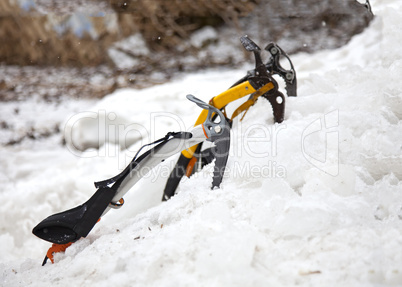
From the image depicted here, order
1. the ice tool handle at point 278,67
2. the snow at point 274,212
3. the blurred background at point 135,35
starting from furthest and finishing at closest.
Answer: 1. the blurred background at point 135,35
2. the ice tool handle at point 278,67
3. the snow at point 274,212

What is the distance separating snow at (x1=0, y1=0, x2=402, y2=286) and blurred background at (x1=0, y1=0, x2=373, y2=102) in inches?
127

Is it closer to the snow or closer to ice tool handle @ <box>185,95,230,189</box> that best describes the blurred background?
the snow

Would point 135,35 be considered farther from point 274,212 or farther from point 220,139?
point 274,212

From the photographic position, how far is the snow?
3.20 ft

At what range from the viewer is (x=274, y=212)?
1158 mm

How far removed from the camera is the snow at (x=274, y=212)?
976mm

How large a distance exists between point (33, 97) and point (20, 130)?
3.50 ft

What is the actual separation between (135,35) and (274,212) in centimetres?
529

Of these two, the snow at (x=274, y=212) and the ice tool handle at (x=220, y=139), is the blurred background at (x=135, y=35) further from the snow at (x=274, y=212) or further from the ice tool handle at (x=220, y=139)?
the ice tool handle at (x=220, y=139)

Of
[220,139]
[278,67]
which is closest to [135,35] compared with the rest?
[278,67]

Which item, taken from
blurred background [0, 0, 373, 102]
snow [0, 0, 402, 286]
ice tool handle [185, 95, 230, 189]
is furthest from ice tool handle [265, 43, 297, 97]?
blurred background [0, 0, 373, 102]

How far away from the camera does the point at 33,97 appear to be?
5016 millimetres

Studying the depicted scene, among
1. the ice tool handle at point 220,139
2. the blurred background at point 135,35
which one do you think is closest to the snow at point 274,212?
the ice tool handle at point 220,139

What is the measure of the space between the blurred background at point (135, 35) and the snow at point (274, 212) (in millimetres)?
3219
